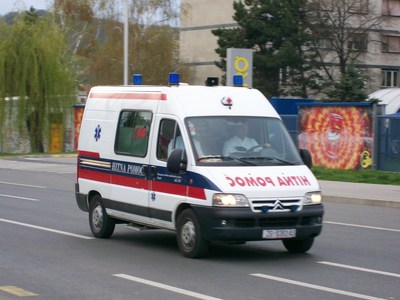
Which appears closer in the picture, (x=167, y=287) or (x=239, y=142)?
(x=167, y=287)

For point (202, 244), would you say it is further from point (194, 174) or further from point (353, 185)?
point (353, 185)

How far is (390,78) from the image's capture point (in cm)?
7138

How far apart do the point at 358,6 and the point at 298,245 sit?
47176 millimetres

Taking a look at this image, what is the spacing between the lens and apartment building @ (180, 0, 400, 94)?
62.2 m

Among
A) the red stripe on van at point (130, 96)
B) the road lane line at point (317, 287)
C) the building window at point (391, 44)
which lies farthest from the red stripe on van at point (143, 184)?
the building window at point (391, 44)

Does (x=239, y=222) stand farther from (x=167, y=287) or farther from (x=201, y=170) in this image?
(x=167, y=287)

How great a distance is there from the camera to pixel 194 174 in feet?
36.6

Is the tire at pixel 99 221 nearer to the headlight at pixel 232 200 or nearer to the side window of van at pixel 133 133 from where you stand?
the side window of van at pixel 133 133

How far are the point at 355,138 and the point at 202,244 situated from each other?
19355 millimetres

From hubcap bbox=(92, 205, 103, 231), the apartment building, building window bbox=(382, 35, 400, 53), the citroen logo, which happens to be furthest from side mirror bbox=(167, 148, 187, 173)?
building window bbox=(382, 35, 400, 53)

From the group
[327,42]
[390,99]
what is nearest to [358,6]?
[327,42]

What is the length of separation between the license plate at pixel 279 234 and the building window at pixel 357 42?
46254mm

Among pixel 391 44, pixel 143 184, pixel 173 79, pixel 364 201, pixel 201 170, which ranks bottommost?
pixel 364 201

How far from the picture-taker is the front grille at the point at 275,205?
35.5 ft
